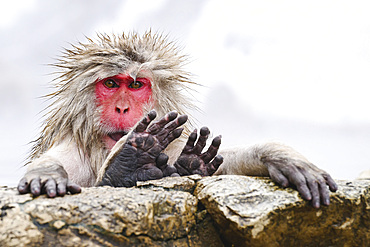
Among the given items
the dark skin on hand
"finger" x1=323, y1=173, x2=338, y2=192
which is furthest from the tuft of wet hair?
"finger" x1=323, y1=173, x2=338, y2=192

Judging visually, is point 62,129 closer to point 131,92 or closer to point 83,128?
point 83,128

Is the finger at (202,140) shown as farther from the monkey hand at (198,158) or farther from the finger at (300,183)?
the finger at (300,183)

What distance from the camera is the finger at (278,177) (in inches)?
98.9

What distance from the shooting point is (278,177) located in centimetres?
258

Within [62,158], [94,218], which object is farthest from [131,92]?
[94,218]

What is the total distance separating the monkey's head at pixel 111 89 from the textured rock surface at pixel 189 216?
1.35 meters

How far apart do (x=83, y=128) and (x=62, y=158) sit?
14.7 inches

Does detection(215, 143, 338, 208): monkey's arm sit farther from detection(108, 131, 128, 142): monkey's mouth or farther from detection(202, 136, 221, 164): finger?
detection(108, 131, 128, 142): monkey's mouth

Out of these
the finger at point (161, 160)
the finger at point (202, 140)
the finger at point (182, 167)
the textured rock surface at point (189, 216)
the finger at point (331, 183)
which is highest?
the finger at point (202, 140)

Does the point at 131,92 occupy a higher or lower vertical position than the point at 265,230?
higher

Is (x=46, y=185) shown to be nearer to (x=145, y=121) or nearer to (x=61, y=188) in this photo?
(x=61, y=188)

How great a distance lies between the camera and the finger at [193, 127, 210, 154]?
3059 mm

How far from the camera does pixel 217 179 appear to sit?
102 inches

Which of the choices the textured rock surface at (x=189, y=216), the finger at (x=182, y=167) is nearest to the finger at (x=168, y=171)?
the finger at (x=182, y=167)
